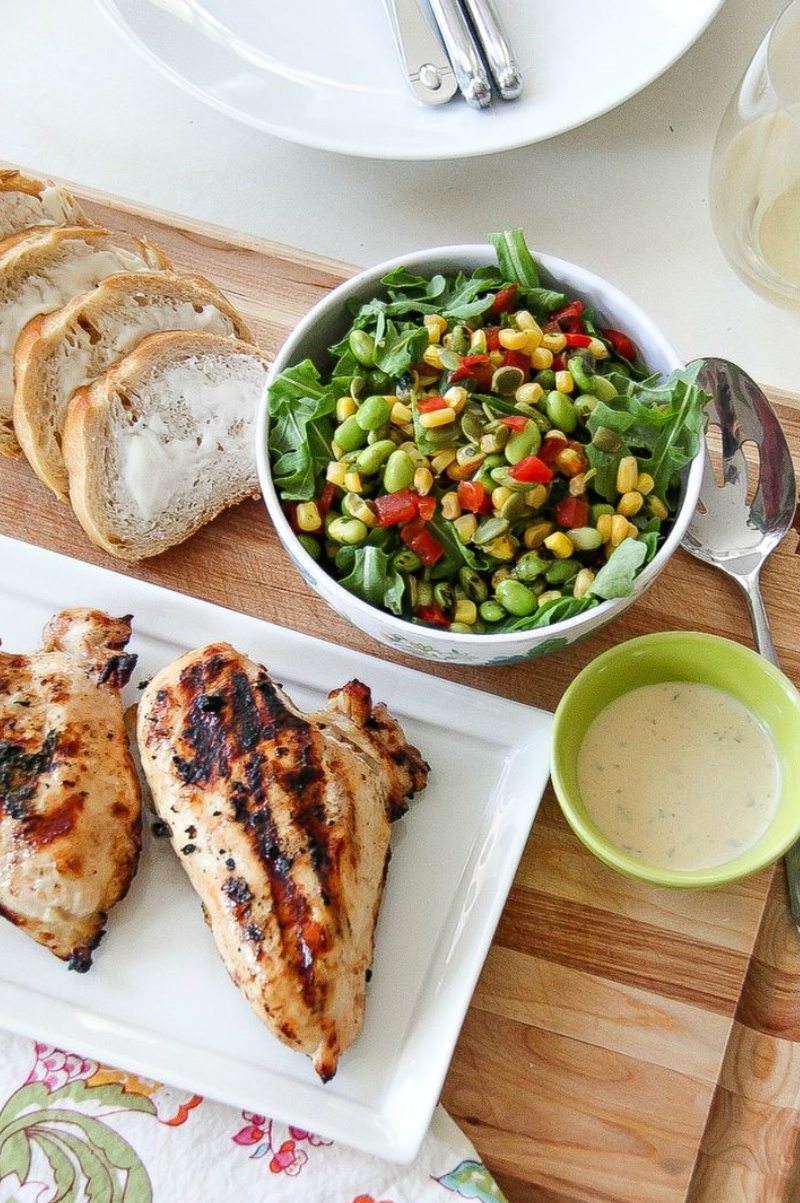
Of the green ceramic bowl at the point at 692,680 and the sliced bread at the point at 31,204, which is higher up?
the sliced bread at the point at 31,204

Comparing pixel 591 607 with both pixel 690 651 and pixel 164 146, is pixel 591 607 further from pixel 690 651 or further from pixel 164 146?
pixel 164 146

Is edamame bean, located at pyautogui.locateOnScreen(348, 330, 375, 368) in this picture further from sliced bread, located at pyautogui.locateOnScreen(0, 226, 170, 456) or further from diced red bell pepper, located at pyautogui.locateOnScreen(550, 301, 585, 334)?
sliced bread, located at pyautogui.locateOnScreen(0, 226, 170, 456)

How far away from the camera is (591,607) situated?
218 cm

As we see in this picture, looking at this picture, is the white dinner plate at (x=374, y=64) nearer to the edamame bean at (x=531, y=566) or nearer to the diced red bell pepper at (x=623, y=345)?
the diced red bell pepper at (x=623, y=345)

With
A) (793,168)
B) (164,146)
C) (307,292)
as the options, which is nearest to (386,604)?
(307,292)

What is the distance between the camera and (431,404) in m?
2.22

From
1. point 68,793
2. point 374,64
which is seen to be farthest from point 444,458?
point 374,64

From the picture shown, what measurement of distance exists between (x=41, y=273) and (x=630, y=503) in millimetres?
1414

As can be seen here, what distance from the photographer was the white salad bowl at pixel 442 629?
2.17 meters

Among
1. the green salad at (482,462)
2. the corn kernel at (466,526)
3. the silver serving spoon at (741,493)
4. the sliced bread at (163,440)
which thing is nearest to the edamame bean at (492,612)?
the green salad at (482,462)

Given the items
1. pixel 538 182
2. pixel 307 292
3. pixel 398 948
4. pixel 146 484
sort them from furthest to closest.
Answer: pixel 538 182, pixel 307 292, pixel 146 484, pixel 398 948

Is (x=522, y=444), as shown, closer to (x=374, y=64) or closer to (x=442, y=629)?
(x=442, y=629)

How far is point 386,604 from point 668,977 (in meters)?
0.94

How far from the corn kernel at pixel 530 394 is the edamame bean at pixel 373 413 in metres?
0.25
